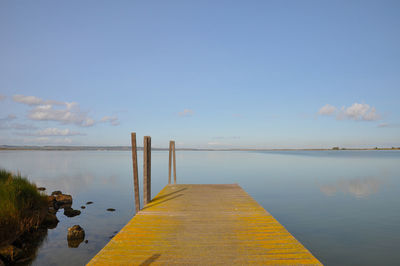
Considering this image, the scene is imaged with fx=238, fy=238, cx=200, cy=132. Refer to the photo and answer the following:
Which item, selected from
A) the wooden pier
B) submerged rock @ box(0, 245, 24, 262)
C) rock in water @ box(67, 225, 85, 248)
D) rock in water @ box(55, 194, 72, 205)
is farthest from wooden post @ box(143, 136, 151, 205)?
rock in water @ box(55, 194, 72, 205)

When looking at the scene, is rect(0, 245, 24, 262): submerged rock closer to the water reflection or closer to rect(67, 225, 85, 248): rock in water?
rect(67, 225, 85, 248): rock in water

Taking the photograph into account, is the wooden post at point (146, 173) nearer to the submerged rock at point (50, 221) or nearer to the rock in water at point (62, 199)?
the submerged rock at point (50, 221)

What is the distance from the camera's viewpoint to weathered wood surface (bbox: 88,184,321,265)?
13.3ft

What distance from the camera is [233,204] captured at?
824 centimetres

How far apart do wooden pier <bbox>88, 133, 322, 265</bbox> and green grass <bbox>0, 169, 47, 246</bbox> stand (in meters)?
4.12

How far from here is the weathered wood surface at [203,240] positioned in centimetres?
405

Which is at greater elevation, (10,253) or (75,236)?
(10,253)

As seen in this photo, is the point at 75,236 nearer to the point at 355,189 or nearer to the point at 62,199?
the point at 62,199

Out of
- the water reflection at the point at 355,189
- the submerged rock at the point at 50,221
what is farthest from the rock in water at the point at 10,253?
the water reflection at the point at 355,189

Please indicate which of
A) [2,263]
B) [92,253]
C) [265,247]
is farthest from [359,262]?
[2,263]

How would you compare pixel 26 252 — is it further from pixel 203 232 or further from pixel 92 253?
→ pixel 203 232

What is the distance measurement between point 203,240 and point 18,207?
7.19 metres

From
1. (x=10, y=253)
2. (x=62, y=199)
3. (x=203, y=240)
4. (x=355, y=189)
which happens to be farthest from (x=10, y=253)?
(x=355, y=189)

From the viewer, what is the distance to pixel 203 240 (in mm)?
4840
